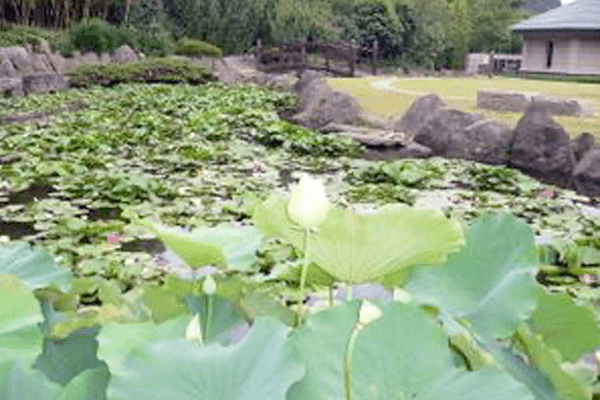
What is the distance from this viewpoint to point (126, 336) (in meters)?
0.77

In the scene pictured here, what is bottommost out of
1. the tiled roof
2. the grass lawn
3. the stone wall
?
the grass lawn

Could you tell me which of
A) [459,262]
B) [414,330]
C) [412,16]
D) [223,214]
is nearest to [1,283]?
[414,330]

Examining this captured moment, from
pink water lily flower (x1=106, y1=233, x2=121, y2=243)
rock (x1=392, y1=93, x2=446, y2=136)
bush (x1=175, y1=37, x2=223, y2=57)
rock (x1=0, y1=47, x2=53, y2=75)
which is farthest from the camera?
bush (x1=175, y1=37, x2=223, y2=57)

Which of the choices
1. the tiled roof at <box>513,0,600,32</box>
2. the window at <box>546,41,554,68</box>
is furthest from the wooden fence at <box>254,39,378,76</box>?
the window at <box>546,41,554,68</box>

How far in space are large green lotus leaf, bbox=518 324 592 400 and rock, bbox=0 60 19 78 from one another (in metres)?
14.2

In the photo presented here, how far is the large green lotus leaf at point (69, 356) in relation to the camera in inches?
31.8

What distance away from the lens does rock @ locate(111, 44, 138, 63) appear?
19172 mm

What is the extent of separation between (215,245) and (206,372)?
0.31m

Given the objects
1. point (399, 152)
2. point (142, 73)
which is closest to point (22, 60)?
point (142, 73)

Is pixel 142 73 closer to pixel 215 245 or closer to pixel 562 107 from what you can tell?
pixel 562 107

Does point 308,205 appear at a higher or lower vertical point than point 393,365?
higher

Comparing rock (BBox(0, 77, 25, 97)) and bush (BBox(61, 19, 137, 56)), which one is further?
bush (BBox(61, 19, 137, 56))

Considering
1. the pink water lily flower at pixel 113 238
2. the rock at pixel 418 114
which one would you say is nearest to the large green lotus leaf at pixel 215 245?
the pink water lily flower at pixel 113 238

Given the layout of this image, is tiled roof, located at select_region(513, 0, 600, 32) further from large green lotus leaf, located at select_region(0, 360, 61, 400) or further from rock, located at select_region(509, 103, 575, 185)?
large green lotus leaf, located at select_region(0, 360, 61, 400)
